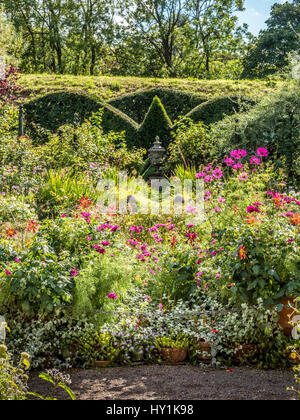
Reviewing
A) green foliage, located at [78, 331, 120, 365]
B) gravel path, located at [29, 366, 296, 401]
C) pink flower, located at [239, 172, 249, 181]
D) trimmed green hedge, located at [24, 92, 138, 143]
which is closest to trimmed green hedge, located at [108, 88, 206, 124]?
trimmed green hedge, located at [24, 92, 138, 143]

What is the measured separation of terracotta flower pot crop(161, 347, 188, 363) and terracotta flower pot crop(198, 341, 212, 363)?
0.38ft

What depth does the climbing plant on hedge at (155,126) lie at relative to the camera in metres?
11.3

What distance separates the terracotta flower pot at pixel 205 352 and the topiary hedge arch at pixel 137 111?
27.4 feet

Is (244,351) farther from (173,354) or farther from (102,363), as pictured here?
(102,363)

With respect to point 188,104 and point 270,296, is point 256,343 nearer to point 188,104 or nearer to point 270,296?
point 270,296

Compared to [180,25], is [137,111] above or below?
below

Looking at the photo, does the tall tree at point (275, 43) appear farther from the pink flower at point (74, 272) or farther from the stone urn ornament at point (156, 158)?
the pink flower at point (74, 272)

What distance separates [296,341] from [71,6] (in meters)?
21.2

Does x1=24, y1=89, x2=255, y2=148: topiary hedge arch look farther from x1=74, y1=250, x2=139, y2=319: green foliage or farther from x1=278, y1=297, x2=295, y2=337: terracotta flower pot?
x1=278, y1=297, x2=295, y2=337: terracotta flower pot

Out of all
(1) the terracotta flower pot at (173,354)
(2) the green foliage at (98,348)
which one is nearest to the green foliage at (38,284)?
(2) the green foliage at (98,348)

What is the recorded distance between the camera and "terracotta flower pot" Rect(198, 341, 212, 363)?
3244mm

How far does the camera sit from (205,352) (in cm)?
323

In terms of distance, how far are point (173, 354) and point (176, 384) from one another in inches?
18.4

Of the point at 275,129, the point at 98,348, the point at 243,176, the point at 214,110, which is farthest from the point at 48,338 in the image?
the point at 214,110
